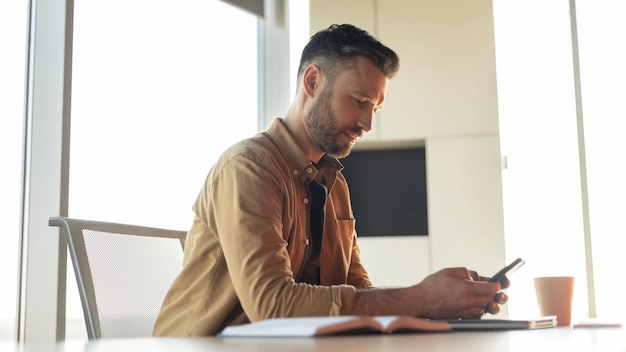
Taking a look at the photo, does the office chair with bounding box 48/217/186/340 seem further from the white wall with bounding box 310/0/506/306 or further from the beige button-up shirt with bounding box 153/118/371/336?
the white wall with bounding box 310/0/506/306

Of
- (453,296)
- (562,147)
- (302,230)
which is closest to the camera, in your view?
(453,296)

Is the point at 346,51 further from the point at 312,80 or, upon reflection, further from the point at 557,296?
the point at 557,296

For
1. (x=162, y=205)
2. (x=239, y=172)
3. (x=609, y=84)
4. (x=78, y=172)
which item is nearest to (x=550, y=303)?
(x=239, y=172)

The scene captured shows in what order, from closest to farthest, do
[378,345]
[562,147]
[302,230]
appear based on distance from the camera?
[378,345] < [302,230] < [562,147]

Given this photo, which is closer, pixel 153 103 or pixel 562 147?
pixel 153 103

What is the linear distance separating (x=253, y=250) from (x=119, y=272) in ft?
1.11

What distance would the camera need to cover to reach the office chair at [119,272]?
61.9 inches

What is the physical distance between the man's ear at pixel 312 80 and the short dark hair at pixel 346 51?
2 centimetres

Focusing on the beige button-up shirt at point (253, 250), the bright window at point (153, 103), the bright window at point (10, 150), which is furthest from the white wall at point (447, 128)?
the beige button-up shirt at point (253, 250)

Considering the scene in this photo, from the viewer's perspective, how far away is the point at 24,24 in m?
2.69

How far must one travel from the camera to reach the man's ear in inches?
78.7

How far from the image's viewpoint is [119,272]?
5.45 feet

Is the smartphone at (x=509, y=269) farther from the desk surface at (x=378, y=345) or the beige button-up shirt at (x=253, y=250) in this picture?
the desk surface at (x=378, y=345)

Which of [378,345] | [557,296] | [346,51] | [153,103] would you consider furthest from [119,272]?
[153,103]
